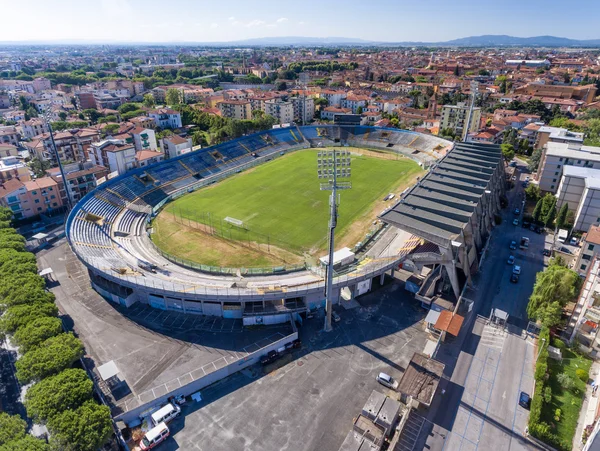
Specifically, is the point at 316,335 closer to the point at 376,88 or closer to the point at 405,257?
the point at 405,257

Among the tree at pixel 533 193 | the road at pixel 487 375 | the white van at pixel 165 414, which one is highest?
the tree at pixel 533 193

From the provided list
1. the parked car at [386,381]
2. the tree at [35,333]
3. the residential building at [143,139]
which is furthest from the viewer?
the residential building at [143,139]

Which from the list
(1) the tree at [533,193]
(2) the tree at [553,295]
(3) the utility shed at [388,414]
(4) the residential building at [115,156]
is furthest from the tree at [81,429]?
(1) the tree at [533,193]

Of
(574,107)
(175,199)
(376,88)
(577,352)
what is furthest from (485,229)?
(376,88)

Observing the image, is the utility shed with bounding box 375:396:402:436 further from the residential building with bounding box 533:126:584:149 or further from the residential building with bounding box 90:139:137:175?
the residential building with bounding box 533:126:584:149

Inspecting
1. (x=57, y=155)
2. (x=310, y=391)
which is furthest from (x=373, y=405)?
(x=57, y=155)

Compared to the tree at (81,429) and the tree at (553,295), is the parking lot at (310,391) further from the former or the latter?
the tree at (553,295)

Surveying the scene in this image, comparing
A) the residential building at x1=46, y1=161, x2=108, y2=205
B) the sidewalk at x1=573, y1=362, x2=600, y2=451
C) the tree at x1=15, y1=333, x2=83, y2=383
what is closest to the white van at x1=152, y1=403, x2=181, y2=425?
the tree at x1=15, y1=333, x2=83, y2=383
